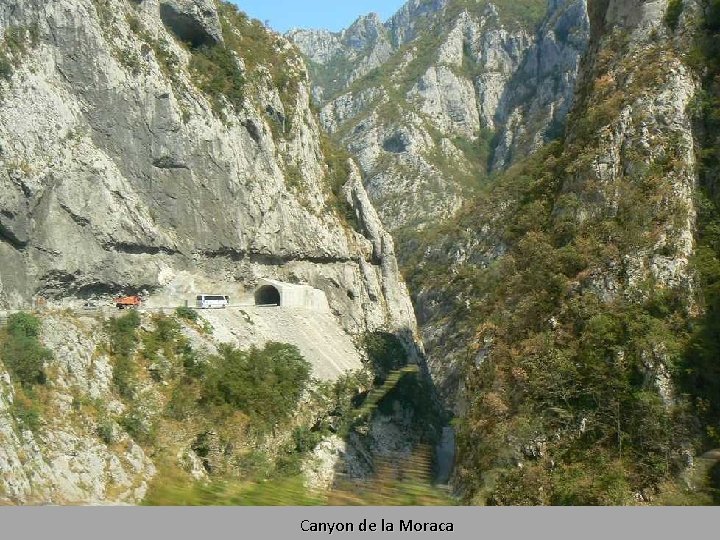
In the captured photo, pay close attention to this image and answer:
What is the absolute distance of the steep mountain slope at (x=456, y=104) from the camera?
4781 inches

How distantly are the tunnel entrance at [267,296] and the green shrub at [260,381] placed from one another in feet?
24.5

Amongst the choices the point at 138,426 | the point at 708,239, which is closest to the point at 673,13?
the point at 708,239

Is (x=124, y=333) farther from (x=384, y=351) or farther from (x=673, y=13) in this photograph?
(x=673, y=13)

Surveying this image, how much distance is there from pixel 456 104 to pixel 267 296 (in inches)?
3900

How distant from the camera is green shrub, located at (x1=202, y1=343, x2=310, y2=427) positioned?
37.4 metres

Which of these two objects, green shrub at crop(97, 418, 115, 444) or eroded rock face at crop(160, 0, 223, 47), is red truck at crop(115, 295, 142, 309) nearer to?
green shrub at crop(97, 418, 115, 444)

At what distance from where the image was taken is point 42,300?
132ft

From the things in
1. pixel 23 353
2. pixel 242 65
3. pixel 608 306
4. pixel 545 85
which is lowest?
pixel 23 353

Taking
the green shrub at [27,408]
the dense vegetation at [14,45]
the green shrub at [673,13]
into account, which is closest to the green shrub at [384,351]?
the green shrub at [27,408]

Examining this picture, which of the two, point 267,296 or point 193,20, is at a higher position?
point 193,20

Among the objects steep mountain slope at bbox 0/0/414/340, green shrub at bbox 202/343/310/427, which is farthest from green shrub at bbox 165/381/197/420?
steep mountain slope at bbox 0/0/414/340

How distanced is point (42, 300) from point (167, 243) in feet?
28.6

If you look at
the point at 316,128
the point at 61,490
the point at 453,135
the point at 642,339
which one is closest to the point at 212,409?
the point at 61,490

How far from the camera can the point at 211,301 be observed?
151 ft
